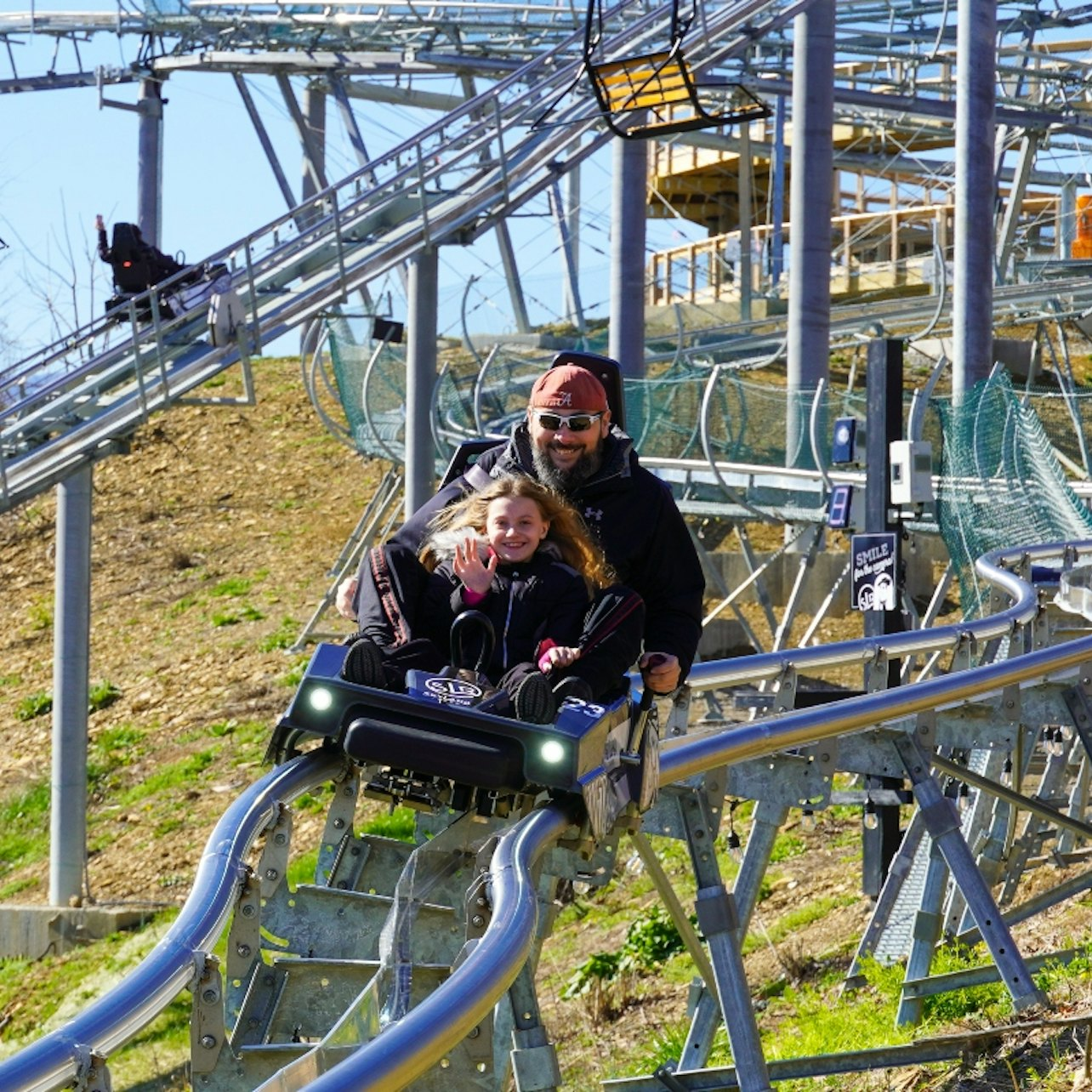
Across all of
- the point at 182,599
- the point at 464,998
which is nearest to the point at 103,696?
the point at 182,599

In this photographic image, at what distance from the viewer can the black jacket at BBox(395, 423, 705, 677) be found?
5.77m

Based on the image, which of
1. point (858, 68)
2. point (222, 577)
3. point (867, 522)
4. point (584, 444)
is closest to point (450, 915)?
point (584, 444)

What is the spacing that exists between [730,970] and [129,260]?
13.8 m

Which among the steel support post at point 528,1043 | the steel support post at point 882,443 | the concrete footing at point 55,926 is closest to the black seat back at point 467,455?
the steel support post at point 528,1043

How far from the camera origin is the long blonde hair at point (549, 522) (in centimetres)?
555

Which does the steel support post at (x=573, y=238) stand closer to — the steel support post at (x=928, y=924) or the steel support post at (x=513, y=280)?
the steel support post at (x=513, y=280)

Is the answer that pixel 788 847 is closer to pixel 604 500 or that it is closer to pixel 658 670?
pixel 604 500

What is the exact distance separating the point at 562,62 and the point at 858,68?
11467 mm

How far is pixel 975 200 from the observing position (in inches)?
687

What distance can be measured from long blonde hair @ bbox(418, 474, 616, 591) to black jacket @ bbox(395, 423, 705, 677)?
126 mm

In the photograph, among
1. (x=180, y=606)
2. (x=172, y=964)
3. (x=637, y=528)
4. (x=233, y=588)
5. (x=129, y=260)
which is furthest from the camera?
(x=233, y=588)

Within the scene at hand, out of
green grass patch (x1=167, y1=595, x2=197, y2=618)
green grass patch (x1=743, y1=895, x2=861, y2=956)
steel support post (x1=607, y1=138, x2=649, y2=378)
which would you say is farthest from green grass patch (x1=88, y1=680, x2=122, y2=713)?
green grass patch (x1=743, y1=895, x2=861, y2=956)

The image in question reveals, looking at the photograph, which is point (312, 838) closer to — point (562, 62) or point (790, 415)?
point (790, 415)

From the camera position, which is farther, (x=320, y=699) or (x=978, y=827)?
(x=978, y=827)
